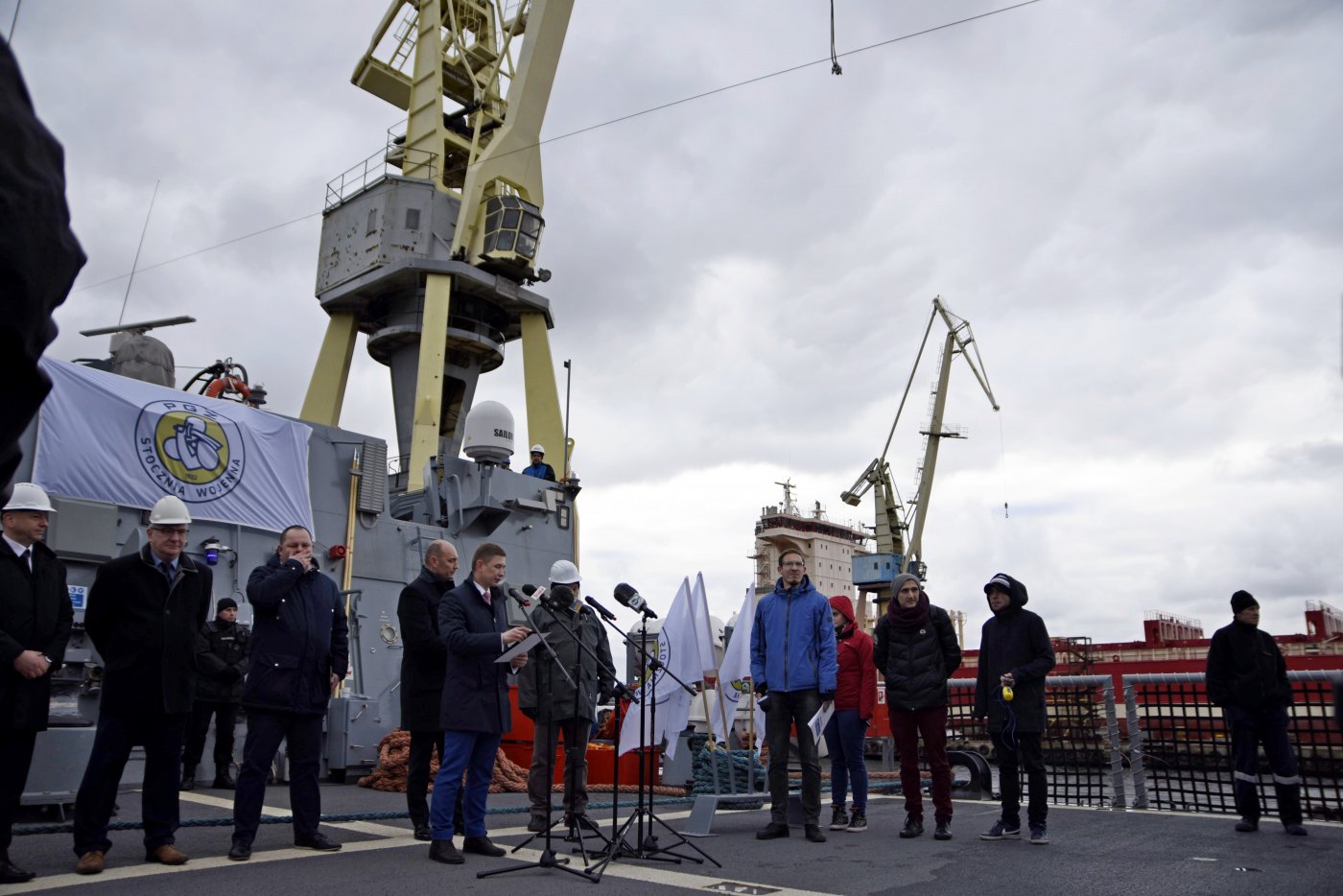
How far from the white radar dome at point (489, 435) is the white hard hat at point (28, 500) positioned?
357 inches

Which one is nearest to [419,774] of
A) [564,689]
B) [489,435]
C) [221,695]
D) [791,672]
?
[564,689]

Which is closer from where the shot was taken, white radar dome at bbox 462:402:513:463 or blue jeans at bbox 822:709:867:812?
blue jeans at bbox 822:709:867:812

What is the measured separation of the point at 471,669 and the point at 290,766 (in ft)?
3.84

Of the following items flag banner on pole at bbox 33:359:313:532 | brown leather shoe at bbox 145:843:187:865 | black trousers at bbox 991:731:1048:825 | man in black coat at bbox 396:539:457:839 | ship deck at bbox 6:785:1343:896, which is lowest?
ship deck at bbox 6:785:1343:896

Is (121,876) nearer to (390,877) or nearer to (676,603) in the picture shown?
(390,877)

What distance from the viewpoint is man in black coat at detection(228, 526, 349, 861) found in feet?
17.0

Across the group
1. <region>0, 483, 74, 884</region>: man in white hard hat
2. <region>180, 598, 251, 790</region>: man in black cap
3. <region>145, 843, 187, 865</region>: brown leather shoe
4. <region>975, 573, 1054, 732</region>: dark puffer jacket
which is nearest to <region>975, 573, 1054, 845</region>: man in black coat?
<region>975, 573, 1054, 732</region>: dark puffer jacket

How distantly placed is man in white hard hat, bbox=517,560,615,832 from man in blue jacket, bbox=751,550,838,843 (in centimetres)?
112

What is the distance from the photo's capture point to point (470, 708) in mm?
5152

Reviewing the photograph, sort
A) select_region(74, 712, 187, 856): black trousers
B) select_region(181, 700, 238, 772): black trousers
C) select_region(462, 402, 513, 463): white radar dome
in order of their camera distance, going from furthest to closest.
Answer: select_region(462, 402, 513, 463): white radar dome → select_region(181, 700, 238, 772): black trousers → select_region(74, 712, 187, 856): black trousers

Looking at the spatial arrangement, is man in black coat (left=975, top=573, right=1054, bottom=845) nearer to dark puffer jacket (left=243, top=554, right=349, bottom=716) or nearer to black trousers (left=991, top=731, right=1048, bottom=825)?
black trousers (left=991, top=731, right=1048, bottom=825)

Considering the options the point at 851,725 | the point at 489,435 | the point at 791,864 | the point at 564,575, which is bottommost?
the point at 791,864

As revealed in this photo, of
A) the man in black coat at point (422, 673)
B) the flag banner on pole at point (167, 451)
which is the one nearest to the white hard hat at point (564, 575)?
the man in black coat at point (422, 673)

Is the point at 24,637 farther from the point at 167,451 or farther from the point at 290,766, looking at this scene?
the point at 167,451
